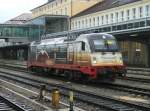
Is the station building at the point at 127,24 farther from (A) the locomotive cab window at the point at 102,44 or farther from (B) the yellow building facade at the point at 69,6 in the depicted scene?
(A) the locomotive cab window at the point at 102,44

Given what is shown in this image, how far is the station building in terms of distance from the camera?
4806 centimetres

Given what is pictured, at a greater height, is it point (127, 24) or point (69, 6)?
point (69, 6)

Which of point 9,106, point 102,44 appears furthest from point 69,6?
point 9,106

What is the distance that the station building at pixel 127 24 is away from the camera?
4806 cm

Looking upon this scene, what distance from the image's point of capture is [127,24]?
52125 millimetres

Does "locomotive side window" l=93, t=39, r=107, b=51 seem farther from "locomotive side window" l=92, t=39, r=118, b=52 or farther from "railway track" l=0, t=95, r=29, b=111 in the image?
"railway track" l=0, t=95, r=29, b=111

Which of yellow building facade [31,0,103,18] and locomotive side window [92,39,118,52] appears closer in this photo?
locomotive side window [92,39,118,52]

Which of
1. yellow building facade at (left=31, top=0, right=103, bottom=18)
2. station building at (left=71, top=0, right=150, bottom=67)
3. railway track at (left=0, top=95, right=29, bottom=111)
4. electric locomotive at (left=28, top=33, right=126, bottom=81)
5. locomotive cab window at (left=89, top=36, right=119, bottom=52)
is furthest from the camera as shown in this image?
yellow building facade at (left=31, top=0, right=103, bottom=18)

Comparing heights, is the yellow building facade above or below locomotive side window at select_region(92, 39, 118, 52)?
above

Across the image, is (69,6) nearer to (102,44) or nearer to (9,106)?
(102,44)

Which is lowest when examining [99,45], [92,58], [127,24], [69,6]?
[92,58]

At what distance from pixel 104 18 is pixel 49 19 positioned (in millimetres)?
30272

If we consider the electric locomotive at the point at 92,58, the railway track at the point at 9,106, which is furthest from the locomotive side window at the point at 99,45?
the railway track at the point at 9,106

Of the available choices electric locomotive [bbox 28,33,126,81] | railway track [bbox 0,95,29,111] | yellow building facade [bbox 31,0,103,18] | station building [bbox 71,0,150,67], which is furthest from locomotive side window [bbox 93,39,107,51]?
yellow building facade [bbox 31,0,103,18]
